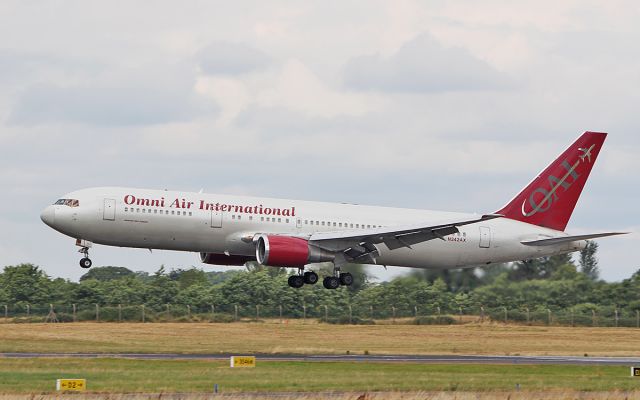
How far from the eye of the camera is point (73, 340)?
68.8 metres

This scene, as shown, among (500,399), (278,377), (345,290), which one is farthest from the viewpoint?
(345,290)

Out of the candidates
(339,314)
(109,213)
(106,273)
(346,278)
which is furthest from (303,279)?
(106,273)

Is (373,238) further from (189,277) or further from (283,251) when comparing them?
(189,277)

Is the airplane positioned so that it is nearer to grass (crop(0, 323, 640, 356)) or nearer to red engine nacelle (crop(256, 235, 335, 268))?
red engine nacelle (crop(256, 235, 335, 268))

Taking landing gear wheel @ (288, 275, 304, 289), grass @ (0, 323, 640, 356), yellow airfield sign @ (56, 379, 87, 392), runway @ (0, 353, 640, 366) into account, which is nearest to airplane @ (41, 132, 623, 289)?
landing gear wheel @ (288, 275, 304, 289)

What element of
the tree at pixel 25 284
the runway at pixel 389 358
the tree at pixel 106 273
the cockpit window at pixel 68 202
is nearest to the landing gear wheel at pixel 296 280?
the runway at pixel 389 358

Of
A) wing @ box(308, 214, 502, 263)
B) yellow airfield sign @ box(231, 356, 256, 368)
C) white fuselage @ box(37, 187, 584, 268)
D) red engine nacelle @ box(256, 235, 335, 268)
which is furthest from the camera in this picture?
wing @ box(308, 214, 502, 263)

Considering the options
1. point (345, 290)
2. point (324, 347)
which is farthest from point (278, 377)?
point (345, 290)

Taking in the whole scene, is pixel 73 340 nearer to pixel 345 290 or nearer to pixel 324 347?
pixel 324 347

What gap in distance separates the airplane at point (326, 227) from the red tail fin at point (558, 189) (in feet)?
0.18

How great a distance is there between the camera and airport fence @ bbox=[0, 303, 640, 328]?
81.2m

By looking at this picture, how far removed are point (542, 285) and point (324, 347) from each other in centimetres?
1500

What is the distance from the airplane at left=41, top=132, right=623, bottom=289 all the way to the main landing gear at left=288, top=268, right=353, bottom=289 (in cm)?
5

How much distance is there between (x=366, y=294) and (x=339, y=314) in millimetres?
2199
